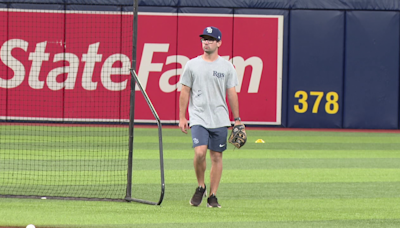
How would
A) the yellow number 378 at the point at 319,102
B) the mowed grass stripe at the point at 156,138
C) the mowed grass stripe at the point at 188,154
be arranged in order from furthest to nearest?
the yellow number 378 at the point at 319,102 < the mowed grass stripe at the point at 156,138 < the mowed grass stripe at the point at 188,154

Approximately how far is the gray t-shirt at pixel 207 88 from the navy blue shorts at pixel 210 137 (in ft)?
0.19

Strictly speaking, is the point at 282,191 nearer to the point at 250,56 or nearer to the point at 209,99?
the point at 209,99

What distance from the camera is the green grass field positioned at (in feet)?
Result: 25.3

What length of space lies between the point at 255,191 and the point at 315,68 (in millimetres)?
14186

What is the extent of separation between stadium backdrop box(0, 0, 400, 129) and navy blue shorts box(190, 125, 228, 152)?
14.4 metres

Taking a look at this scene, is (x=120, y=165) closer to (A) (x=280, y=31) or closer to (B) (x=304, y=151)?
(B) (x=304, y=151)

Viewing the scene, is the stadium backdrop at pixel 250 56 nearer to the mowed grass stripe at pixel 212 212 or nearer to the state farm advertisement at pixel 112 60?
the state farm advertisement at pixel 112 60

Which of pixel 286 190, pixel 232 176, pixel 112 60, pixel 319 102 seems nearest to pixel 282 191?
pixel 286 190

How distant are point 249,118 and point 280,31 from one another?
2996 millimetres

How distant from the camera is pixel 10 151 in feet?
48.5

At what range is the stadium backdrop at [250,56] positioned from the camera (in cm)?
2278

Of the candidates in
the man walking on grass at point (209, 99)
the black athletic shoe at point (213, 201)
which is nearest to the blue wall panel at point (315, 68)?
the man walking on grass at point (209, 99)

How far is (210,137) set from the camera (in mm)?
8570

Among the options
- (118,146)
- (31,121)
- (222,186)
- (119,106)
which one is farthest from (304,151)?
(31,121)
